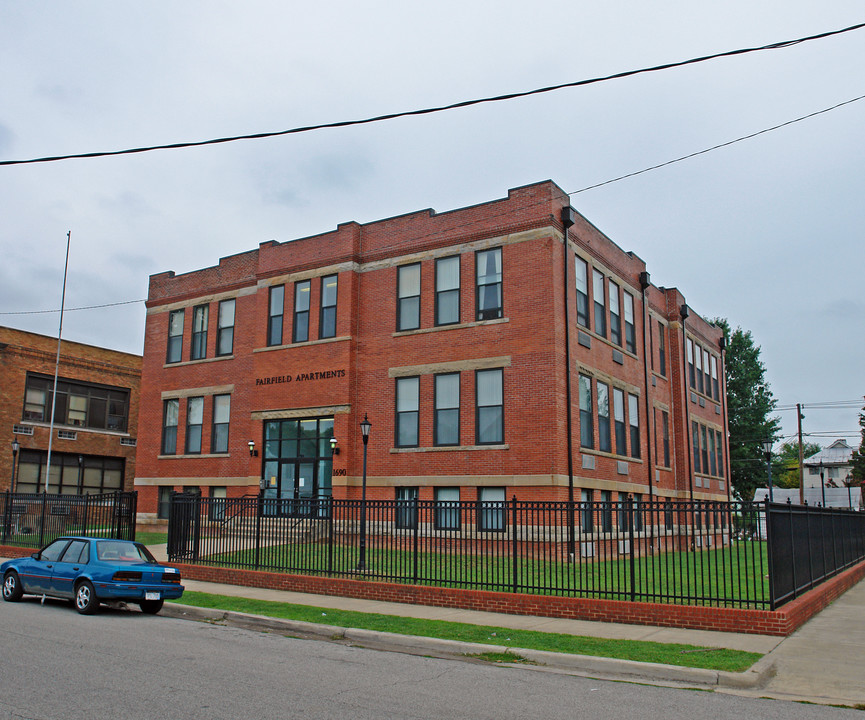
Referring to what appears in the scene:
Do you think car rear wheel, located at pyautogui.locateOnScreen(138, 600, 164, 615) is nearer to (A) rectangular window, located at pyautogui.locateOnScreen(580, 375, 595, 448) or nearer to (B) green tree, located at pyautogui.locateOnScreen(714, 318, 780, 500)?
(A) rectangular window, located at pyautogui.locateOnScreen(580, 375, 595, 448)

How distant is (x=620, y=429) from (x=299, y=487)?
37.6 ft

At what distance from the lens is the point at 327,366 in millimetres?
27219

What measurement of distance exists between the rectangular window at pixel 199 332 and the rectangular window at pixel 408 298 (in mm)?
10103

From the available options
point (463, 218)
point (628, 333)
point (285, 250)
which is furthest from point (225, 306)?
point (628, 333)

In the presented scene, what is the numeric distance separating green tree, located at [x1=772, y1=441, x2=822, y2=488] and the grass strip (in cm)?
5768

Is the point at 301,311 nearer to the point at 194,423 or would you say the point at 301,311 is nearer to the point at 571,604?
the point at 194,423

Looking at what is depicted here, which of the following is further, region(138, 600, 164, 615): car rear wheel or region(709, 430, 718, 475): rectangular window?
region(709, 430, 718, 475): rectangular window

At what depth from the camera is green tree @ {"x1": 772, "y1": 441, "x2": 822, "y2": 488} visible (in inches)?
2672

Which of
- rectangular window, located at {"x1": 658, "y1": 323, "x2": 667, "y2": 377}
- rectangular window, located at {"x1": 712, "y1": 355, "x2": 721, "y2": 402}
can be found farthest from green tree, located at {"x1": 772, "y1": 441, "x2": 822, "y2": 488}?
rectangular window, located at {"x1": 658, "y1": 323, "x2": 667, "y2": 377}

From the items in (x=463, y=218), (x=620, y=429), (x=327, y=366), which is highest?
(x=463, y=218)

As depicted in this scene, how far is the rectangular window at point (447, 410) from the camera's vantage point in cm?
2475

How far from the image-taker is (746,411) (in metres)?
58.8

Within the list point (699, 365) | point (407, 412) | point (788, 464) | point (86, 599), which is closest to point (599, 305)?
point (407, 412)

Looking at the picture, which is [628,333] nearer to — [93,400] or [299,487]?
[299,487]
